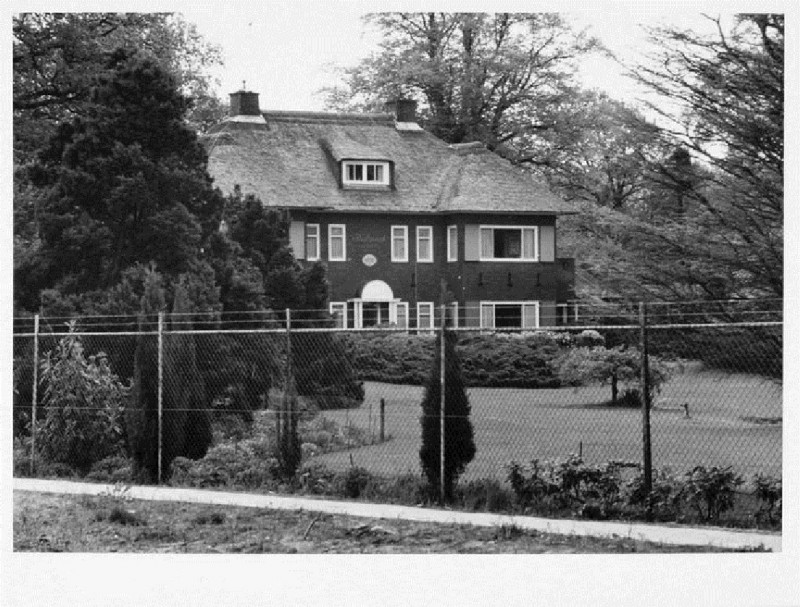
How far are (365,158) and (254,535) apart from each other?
98.1 ft

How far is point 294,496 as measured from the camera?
16.9 metres

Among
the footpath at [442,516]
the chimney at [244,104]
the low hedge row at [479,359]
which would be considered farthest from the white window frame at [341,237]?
the footpath at [442,516]

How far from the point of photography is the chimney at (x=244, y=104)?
44000 millimetres

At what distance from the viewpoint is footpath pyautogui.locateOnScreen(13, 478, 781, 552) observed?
13.4m

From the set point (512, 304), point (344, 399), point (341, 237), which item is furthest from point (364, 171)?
point (344, 399)

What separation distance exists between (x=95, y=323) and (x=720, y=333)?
378 inches

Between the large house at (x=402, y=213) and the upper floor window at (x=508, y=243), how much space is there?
0.03 m

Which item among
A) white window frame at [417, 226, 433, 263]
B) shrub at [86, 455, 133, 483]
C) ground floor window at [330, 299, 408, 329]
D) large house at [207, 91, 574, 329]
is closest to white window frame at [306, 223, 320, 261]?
large house at [207, 91, 574, 329]

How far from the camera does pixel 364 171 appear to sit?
43844 millimetres

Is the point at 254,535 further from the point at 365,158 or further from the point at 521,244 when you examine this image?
the point at 521,244

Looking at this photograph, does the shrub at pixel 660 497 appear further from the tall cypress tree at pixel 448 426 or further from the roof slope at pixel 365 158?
the roof slope at pixel 365 158

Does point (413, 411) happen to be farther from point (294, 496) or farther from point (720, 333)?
point (294, 496)
